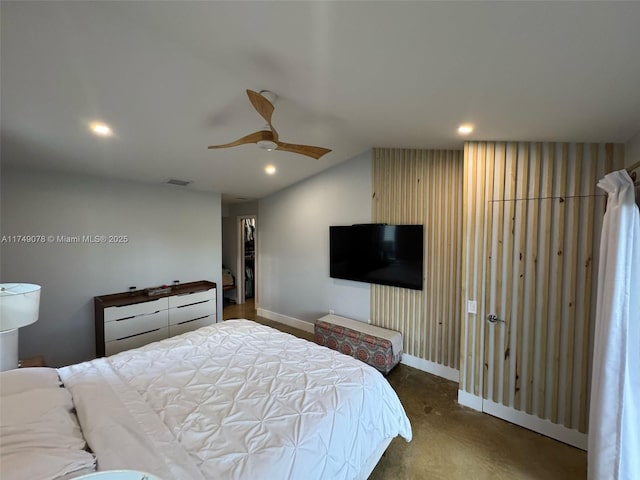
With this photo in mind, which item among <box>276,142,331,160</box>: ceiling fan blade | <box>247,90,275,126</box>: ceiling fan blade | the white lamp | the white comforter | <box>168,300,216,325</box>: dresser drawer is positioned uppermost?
<box>247,90,275,126</box>: ceiling fan blade

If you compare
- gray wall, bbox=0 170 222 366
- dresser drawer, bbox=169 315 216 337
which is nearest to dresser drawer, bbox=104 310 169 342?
dresser drawer, bbox=169 315 216 337

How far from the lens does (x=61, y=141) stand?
7.28 feet

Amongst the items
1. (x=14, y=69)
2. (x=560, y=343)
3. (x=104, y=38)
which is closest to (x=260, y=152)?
(x=104, y=38)

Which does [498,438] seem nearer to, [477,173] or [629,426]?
[629,426]

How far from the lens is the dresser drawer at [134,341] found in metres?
2.88

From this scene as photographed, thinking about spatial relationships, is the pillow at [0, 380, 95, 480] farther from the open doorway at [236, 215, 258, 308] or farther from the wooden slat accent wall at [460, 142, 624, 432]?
the open doorway at [236, 215, 258, 308]

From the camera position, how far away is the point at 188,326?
357 centimetres

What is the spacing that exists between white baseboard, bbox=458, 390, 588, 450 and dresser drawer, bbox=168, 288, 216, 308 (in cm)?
341

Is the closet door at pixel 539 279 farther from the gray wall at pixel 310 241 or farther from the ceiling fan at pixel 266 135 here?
the ceiling fan at pixel 266 135

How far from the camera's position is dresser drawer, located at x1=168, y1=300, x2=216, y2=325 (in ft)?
11.2

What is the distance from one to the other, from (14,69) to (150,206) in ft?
7.28

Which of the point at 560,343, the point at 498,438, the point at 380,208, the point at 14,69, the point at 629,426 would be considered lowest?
the point at 498,438

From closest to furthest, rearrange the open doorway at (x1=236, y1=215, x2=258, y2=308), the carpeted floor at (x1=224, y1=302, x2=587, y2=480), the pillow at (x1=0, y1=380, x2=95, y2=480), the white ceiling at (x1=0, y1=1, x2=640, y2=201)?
the pillow at (x1=0, y1=380, x2=95, y2=480) < the white ceiling at (x1=0, y1=1, x2=640, y2=201) < the carpeted floor at (x1=224, y1=302, x2=587, y2=480) < the open doorway at (x1=236, y1=215, x2=258, y2=308)

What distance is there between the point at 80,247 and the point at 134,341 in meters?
1.30
